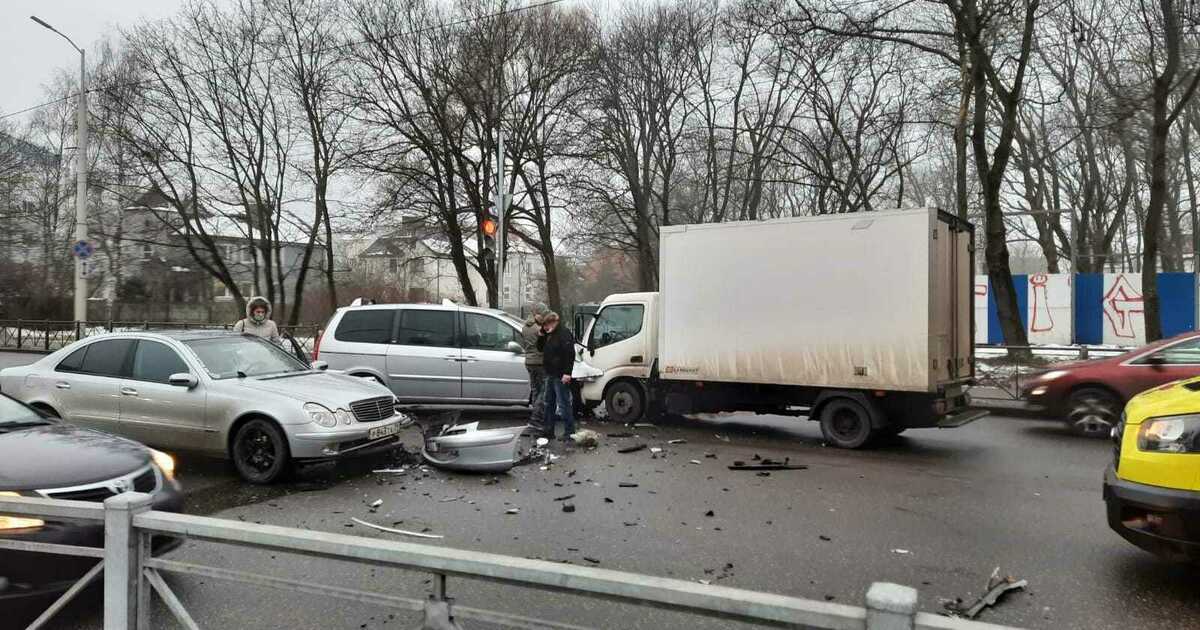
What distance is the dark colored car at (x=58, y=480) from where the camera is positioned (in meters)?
3.14

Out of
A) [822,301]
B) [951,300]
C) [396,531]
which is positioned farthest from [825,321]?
[396,531]

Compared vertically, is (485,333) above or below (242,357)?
above

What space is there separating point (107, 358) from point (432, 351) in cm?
414

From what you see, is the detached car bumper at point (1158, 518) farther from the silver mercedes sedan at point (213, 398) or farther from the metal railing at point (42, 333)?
the metal railing at point (42, 333)

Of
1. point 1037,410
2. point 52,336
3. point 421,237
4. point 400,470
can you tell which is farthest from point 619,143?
point 52,336

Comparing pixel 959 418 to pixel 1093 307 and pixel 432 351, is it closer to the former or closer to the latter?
pixel 432 351

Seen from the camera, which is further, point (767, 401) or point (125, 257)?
point (125, 257)

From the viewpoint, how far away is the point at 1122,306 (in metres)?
23.7

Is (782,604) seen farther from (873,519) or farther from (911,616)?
(873,519)

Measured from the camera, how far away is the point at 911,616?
1.69m

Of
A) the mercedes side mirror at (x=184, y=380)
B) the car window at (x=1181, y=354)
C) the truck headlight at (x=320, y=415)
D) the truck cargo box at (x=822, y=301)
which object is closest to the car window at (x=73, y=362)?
the mercedes side mirror at (x=184, y=380)

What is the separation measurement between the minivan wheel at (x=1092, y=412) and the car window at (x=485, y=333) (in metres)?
7.74

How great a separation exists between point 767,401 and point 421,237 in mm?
20220

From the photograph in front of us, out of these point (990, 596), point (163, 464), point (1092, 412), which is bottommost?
point (990, 596)
